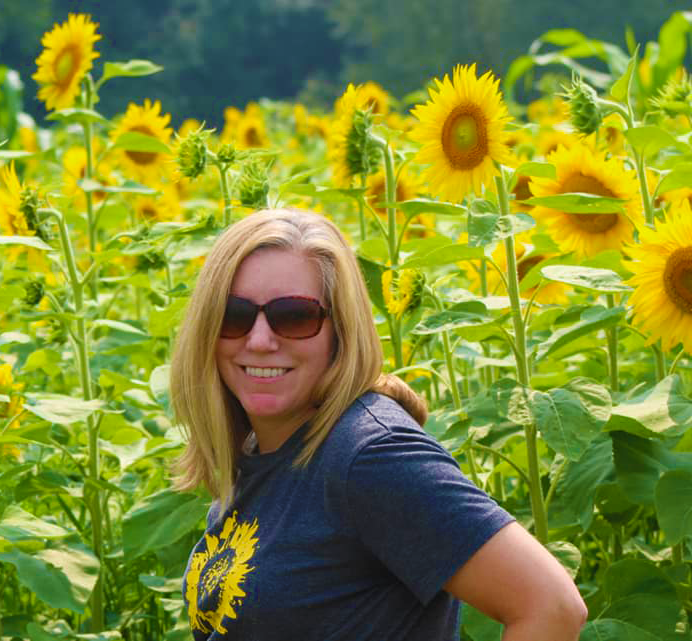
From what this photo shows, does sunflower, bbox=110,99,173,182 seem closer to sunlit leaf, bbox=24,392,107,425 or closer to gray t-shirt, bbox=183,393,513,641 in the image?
sunlit leaf, bbox=24,392,107,425

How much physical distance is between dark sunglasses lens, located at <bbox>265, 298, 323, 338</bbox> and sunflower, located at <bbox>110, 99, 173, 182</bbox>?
1986 millimetres

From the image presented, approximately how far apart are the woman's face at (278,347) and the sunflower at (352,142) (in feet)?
2.50

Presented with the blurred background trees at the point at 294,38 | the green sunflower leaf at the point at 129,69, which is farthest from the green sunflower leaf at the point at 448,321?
the blurred background trees at the point at 294,38

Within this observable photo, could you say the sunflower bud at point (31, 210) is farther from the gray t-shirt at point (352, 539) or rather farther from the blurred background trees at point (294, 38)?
the blurred background trees at point (294, 38)

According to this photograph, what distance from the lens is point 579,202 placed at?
2270mm

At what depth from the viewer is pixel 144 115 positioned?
3.89m

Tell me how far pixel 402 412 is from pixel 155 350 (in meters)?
1.78

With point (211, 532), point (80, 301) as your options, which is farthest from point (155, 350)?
point (211, 532)

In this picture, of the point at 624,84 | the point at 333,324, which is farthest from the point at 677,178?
the point at 333,324

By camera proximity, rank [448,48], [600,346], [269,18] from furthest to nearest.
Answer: [269,18] < [448,48] < [600,346]

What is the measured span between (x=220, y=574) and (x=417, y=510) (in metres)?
0.38

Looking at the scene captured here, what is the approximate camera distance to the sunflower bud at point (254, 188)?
2535mm

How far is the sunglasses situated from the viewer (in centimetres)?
186

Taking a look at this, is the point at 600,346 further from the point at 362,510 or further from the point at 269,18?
the point at 269,18
